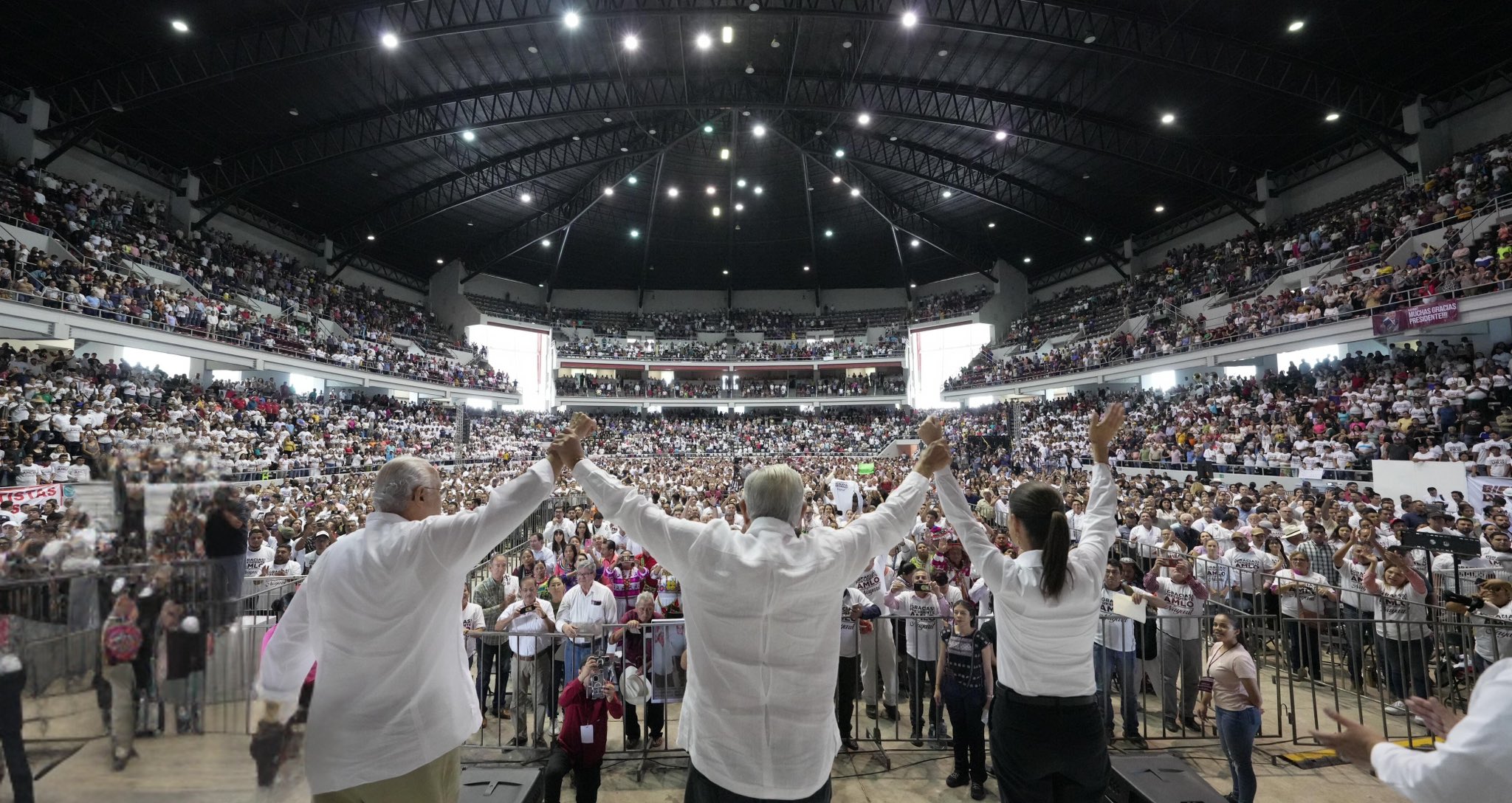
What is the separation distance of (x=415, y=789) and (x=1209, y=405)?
992 inches

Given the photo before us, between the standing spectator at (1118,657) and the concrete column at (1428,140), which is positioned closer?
the standing spectator at (1118,657)

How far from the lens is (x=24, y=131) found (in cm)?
1775

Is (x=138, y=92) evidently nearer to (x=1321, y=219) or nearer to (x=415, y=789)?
(x=415, y=789)

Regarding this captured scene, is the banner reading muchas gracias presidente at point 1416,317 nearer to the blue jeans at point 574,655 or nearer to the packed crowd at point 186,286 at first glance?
the blue jeans at point 574,655

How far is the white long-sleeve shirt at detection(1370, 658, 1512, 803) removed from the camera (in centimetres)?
127

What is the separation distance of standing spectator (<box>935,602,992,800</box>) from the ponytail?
7.30 ft

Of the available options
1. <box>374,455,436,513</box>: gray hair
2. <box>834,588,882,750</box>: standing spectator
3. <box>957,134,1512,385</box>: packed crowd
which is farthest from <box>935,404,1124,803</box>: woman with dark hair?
<box>957,134,1512,385</box>: packed crowd

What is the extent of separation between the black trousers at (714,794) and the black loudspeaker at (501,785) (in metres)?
1.43

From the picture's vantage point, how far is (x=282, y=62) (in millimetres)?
15609

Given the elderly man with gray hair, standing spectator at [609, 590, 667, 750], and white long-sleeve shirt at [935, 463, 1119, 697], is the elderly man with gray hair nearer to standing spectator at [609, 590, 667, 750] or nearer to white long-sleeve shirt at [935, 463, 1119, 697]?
white long-sleeve shirt at [935, 463, 1119, 697]

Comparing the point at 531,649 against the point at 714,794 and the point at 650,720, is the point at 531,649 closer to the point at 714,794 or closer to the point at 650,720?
the point at 650,720

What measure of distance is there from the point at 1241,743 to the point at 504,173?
30082 mm

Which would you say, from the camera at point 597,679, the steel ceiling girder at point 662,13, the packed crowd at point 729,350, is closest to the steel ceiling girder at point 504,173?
the steel ceiling girder at point 662,13

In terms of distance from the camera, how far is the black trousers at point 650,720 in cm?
522
